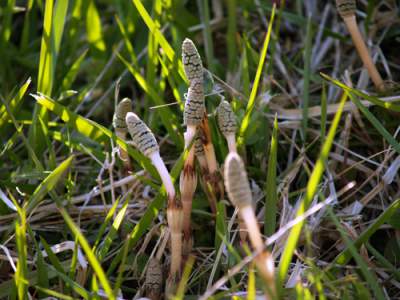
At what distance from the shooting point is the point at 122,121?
1.34 metres

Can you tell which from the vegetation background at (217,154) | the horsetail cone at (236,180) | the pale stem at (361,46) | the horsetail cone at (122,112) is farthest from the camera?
the pale stem at (361,46)

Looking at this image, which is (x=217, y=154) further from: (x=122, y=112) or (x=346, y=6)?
(x=346, y=6)

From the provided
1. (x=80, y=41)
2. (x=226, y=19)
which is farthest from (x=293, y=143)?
(x=80, y=41)

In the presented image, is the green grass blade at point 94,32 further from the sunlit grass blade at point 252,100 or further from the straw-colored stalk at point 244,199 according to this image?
the straw-colored stalk at point 244,199

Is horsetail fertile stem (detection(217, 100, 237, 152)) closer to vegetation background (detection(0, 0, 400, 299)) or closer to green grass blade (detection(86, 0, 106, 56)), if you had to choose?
vegetation background (detection(0, 0, 400, 299))

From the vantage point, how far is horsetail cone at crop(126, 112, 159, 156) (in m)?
1.08

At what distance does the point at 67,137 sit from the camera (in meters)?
1.53

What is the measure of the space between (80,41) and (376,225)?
122cm

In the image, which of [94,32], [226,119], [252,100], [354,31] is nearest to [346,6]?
[354,31]

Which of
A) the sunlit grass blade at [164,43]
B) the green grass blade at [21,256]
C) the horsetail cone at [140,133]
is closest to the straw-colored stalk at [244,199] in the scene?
the horsetail cone at [140,133]

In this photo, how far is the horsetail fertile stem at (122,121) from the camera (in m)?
1.31

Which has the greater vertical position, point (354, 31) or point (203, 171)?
point (354, 31)

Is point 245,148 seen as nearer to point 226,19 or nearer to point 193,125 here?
point 193,125

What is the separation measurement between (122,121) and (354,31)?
1.91 feet
